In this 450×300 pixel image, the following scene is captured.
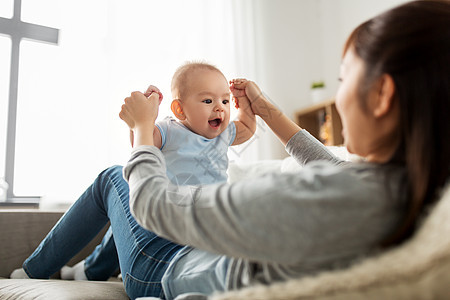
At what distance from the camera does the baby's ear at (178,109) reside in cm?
125

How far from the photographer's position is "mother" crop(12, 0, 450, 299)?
0.56 meters

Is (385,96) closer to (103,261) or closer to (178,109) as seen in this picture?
(178,109)

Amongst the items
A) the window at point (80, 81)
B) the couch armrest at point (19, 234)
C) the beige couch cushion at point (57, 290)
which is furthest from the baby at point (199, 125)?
the window at point (80, 81)

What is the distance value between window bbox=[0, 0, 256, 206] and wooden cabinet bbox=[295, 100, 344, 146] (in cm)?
106

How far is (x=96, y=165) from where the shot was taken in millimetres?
2721

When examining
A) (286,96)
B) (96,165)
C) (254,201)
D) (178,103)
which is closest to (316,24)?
(286,96)

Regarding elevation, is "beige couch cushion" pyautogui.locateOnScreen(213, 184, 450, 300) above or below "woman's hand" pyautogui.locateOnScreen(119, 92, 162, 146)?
below

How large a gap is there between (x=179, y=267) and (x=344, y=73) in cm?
50

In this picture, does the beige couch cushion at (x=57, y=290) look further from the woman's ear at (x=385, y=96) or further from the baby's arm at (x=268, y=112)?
the woman's ear at (x=385, y=96)

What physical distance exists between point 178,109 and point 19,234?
0.92m

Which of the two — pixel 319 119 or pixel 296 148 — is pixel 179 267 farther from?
pixel 319 119

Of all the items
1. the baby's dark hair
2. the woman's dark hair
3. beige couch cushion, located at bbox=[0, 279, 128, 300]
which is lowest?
beige couch cushion, located at bbox=[0, 279, 128, 300]

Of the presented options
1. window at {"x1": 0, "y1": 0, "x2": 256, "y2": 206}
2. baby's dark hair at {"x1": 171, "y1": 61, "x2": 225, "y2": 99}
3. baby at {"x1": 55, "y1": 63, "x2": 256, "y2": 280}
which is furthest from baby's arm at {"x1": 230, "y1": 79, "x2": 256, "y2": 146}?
window at {"x1": 0, "y1": 0, "x2": 256, "y2": 206}

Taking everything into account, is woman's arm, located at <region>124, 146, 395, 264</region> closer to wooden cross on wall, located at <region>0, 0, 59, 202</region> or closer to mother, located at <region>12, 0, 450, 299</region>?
mother, located at <region>12, 0, 450, 299</region>
